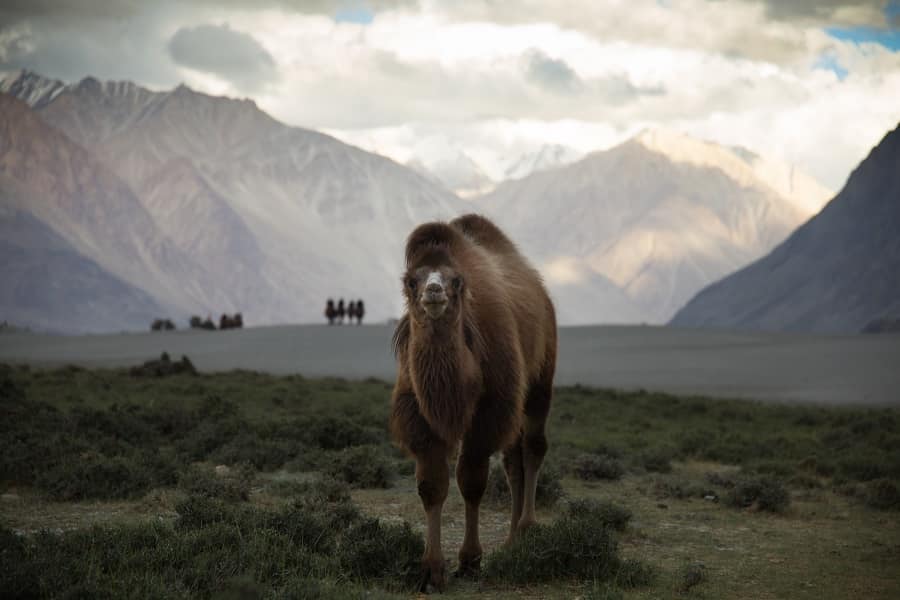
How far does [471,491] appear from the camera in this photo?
27.3 feet

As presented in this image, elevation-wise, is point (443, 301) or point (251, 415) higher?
point (443, 301)

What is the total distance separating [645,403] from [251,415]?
11.4m

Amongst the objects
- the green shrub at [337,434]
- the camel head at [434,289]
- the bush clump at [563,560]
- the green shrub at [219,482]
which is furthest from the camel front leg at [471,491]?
the green shrub at [337,434]

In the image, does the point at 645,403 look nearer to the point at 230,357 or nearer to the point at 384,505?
the point at 384,505

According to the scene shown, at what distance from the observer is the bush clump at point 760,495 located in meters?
12.4

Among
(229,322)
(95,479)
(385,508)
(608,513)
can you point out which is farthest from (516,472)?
(229,322)

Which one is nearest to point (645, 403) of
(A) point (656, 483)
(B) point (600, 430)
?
(B) point (600, 430)

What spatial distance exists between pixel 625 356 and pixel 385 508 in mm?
30962

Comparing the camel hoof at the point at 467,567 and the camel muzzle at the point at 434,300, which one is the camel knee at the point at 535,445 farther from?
the camel muzzle at the point at 434,300

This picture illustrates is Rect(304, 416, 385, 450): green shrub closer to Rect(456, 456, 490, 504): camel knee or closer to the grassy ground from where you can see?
the grassy ground

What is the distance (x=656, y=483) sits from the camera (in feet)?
45.7

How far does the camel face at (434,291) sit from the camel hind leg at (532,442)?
2776 mm

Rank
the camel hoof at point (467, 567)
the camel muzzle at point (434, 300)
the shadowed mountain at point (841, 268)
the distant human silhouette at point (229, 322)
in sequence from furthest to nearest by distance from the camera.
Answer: the shadowed mountain at point (841, 268) < the distant human silhouette at point (229, 322) < the camel hoof at point (467, 567) < the camel muzzle at point (434, 300)

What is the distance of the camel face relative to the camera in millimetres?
7387
